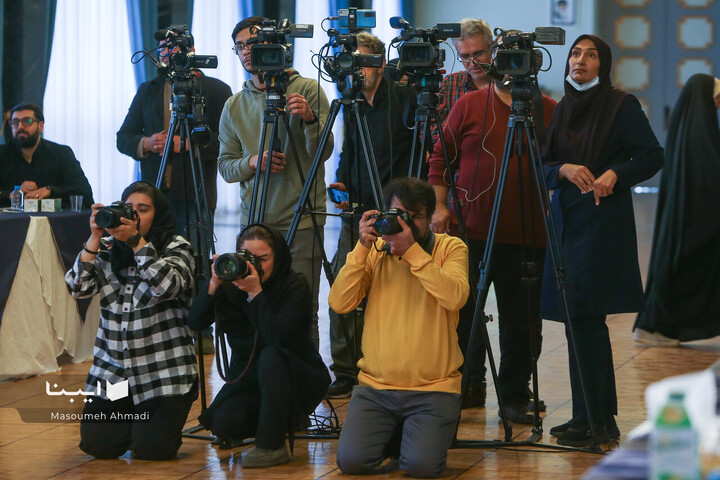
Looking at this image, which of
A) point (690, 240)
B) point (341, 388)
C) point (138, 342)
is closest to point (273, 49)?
point (138, 342)

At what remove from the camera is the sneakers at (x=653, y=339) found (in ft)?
16.4

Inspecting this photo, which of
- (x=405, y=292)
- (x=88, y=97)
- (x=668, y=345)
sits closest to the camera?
(x=405, y=292)

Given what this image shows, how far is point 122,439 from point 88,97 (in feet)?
17.6

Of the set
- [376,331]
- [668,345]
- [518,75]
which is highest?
[518,75]

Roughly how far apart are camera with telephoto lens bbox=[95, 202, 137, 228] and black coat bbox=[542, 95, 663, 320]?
1333 mm

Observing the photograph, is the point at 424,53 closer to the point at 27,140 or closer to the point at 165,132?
the point at 165,132

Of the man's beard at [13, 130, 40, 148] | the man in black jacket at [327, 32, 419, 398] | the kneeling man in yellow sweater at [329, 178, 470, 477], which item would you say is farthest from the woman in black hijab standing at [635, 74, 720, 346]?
the man's beard at [13, 130, 40, 148]

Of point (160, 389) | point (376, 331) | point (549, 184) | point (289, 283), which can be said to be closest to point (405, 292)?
point (376, 331)

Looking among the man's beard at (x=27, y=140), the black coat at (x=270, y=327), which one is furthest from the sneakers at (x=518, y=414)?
the man's beard at (x=27, y=140)

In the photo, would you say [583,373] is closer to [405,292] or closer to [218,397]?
[405,292]

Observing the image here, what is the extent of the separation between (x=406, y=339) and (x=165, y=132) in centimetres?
217

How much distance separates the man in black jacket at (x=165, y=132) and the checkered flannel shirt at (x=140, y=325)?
5.03 feet

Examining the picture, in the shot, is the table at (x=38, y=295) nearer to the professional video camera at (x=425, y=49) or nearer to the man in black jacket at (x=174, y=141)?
the man in black jacket at (x=174, y=141)

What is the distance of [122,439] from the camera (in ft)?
10.3
